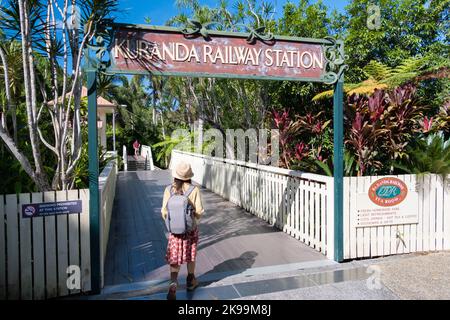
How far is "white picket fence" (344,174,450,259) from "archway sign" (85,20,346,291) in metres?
0.19

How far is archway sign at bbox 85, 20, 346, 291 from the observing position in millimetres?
3789

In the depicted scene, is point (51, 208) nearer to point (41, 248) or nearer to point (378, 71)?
point (41, 248)

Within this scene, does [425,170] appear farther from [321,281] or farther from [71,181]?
[71,181]

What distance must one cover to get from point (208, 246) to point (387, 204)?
2701 mm

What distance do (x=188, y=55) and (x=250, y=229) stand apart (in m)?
3.52

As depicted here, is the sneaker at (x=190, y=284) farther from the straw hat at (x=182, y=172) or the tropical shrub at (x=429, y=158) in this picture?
the tropical shrub at (x=429, y=158)

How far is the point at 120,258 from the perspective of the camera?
15.9 feet

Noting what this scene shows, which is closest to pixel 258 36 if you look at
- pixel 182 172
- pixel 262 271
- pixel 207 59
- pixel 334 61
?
pixel 207 59

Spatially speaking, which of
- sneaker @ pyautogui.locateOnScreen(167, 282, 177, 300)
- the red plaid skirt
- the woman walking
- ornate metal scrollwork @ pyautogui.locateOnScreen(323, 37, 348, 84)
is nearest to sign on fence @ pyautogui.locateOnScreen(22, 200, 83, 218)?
the woman walking

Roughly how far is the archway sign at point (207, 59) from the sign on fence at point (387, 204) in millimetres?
384

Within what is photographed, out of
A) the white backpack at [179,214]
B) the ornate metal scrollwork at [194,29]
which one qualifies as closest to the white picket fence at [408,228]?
the white backpack at [179,214]

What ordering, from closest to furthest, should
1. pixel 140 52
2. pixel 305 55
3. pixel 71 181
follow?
pixel 140 52 → pixel 71 181 → pixel 305 55

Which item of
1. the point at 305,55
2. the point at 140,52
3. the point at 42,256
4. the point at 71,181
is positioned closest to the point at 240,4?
the point at 305,55

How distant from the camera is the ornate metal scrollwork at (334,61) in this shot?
15.6 feet
